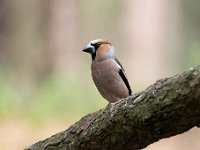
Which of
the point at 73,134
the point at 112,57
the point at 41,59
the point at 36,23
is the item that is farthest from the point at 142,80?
the point at 73,134

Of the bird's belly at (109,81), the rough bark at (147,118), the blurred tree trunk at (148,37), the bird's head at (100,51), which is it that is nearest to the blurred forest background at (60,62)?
the blurred tree trunk at (148,37)

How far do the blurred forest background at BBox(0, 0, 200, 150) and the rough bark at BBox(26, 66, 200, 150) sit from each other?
4.84 metres

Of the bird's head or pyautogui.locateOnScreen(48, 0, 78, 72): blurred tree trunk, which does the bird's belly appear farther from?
pyautogui.locateOnScreen(48, 0, 78, 72): blurred tree trunk

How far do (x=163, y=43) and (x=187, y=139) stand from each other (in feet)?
11.3

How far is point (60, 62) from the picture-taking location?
462 inches

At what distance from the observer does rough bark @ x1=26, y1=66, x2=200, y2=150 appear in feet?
9.52

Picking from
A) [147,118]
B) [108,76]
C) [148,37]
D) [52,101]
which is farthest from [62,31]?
[147,118]

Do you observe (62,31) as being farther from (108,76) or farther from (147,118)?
(147,118)

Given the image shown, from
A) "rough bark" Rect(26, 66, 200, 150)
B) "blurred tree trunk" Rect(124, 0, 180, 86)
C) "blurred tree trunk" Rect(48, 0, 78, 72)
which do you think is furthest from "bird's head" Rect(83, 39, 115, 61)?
"blurred tree trunk" Rect(48, 0, 78, 72)

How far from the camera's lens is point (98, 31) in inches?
666

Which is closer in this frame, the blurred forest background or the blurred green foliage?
the blurred forest background

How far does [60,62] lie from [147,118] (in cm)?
877

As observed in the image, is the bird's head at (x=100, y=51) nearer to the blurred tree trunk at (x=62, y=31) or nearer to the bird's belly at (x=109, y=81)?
the bird's belly at (x=109, y=81)

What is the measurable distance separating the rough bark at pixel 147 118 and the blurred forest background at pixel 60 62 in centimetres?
484
